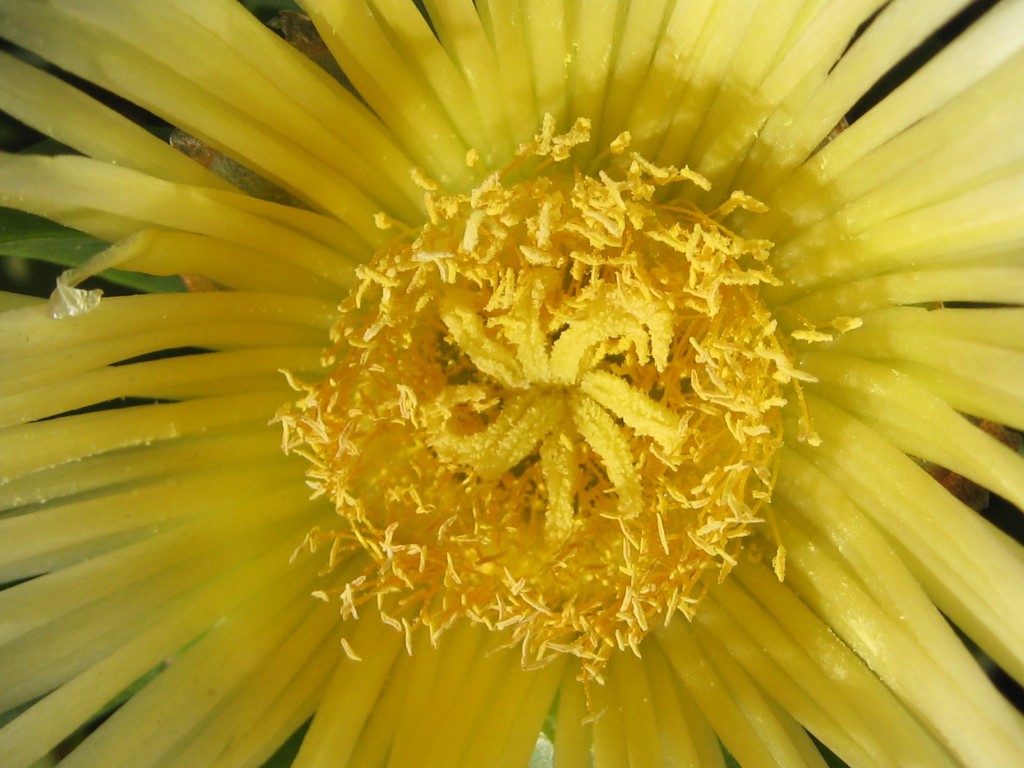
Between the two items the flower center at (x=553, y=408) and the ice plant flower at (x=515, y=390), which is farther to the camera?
the flower center at (x=553, y=408)

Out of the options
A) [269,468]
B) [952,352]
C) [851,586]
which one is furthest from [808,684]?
[269,468]

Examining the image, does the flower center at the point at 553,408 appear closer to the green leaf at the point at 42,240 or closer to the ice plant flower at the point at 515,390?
the ice plant flower at the point at 515,390

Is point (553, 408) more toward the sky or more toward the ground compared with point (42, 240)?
more toward the sky

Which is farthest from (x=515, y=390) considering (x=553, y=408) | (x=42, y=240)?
(x=42, y=240)

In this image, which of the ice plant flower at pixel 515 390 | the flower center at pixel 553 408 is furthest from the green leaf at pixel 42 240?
the flower center at pixel 553 408

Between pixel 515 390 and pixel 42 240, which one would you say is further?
pixel 515 390

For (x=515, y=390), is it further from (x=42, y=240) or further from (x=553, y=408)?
(x=42, y=240)

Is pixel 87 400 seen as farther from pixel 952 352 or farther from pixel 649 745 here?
pixel 952 352
